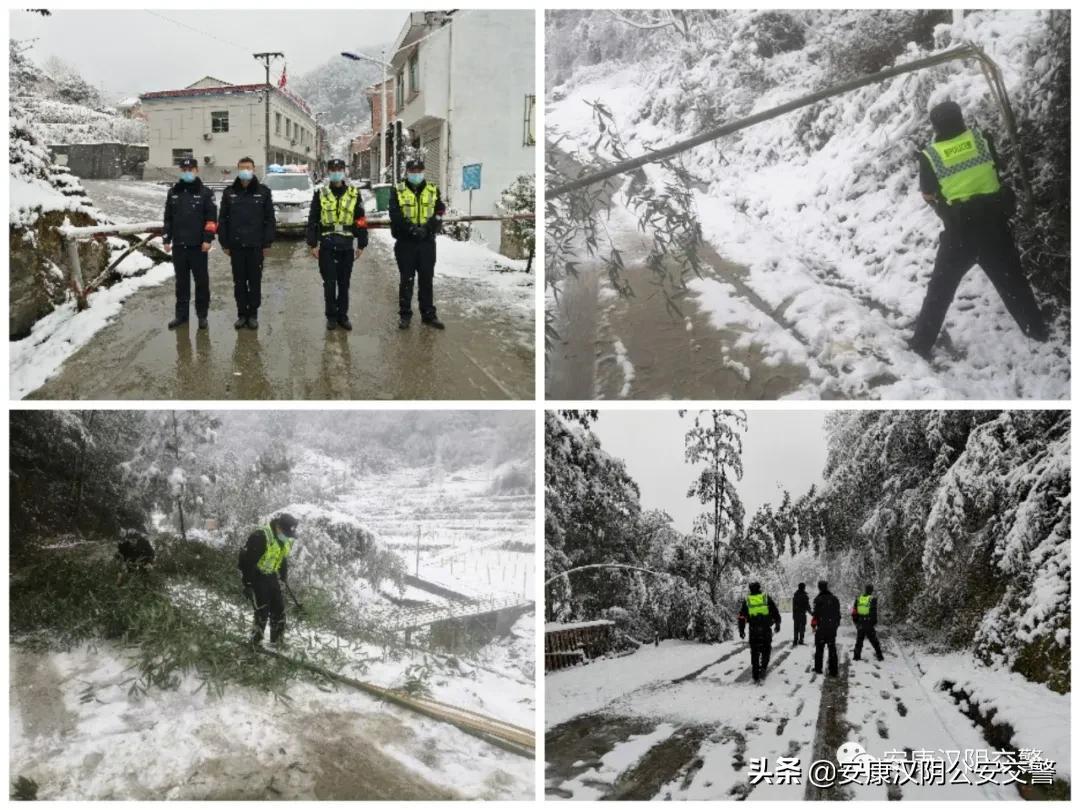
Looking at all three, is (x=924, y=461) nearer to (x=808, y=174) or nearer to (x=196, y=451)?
(x=808, y=174)

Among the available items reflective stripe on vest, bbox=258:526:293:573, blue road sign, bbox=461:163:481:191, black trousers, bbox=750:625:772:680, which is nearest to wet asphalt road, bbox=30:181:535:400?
blue road sign, bbox=461:163:481:191

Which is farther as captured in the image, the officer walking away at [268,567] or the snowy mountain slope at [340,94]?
the snowy mountain slope at [340,94]

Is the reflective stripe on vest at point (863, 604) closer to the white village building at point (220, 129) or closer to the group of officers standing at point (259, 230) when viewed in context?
the group of officers standing at point (259, 230)

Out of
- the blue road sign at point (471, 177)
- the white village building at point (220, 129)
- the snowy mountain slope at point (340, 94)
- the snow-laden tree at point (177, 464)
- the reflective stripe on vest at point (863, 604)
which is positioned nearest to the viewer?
the snow-laden tree at point (177, 464)

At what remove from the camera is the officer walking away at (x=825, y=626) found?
315 centimetres

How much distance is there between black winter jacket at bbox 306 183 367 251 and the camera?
326 centimetres

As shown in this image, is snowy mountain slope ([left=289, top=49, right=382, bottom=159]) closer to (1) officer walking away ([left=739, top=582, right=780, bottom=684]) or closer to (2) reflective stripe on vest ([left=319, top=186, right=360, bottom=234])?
(2) reflective stripe on vest ([left=319, top=186, right=360, bottom=234])

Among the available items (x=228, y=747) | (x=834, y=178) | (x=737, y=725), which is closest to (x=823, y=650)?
(x=737, y=725)

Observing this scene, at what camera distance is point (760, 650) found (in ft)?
10.4

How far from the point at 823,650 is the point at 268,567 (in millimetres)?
2426

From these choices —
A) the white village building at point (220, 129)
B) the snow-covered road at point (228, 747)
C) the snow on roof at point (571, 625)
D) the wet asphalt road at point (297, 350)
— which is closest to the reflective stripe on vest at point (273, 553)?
the snow-covered road at point (228, 747)

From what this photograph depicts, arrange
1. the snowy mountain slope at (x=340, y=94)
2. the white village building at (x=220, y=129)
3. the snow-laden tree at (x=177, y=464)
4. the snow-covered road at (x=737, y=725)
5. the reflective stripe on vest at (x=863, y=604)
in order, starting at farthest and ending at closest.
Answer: the snowy mountain slope at (x=340, y=94) < the white village building at (x=220, y=129) < the reflective stripe on vest at (x=863, y=604) < the snow-laden tree at (x=177, y=464) < the snow-covered road at (x=737, y=725)

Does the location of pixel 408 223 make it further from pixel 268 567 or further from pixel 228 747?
pixel 228 747

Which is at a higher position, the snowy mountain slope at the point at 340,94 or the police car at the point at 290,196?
the snowy mountain slope at the point at 340,94
